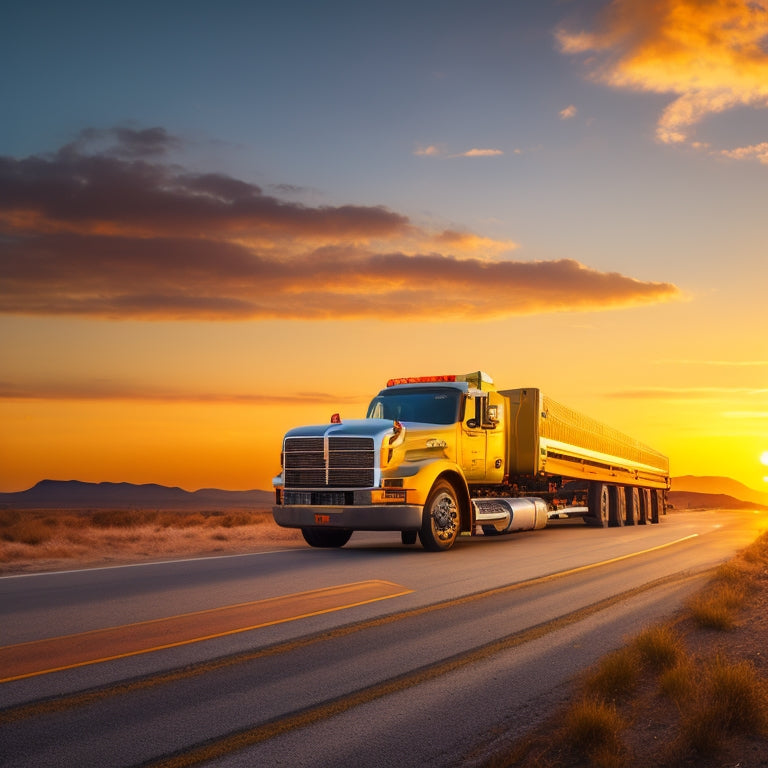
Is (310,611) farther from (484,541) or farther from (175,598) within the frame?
(484,541)

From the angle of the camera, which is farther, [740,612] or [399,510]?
[399,510]

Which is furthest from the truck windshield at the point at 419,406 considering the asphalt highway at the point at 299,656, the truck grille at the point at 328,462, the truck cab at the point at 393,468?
the asphalt highway at the point at 299,656

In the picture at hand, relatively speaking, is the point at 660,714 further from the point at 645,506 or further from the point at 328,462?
the point at 645,506

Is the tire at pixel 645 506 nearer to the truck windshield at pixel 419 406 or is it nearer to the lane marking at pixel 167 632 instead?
the truck windshield at pixel 419 406

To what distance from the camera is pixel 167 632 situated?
325 inches

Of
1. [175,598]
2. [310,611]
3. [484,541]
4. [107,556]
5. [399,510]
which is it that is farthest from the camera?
[484,541]

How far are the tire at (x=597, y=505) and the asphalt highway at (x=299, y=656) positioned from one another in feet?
42.5

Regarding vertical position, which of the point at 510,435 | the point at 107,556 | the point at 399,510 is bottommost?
the point at 107,556

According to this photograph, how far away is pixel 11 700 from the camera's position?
19.5ft

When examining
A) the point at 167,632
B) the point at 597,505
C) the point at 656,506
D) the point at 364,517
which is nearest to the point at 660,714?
the point at 167,632

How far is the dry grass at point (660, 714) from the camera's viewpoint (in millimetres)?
4820

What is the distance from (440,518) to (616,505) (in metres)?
13.9

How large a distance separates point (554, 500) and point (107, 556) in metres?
11.6

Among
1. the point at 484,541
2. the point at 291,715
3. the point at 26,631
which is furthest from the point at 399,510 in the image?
the point at 291,715
